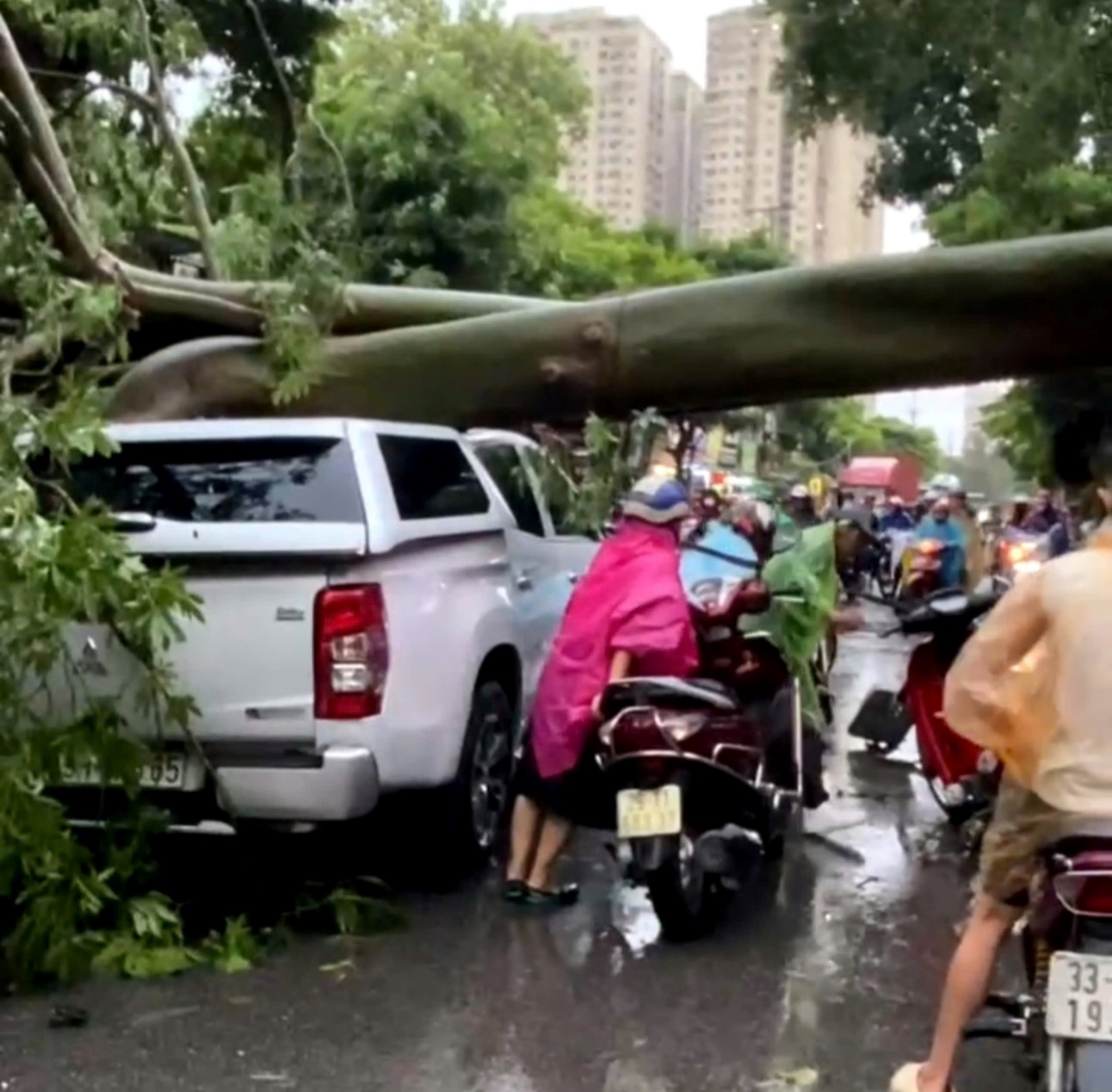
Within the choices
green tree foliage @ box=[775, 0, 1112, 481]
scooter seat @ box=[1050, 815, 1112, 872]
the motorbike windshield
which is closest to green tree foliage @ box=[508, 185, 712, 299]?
green tree foliage @ box=[775, 0, 1112, 481]

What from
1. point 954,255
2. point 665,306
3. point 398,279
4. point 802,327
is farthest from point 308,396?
point 398,279

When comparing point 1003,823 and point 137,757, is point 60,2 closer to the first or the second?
point 137,757

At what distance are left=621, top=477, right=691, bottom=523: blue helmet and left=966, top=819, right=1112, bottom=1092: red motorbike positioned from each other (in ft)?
9.28

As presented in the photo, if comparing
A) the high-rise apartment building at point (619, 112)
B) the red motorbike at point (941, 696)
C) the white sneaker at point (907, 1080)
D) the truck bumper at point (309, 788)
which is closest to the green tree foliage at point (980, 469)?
the high-rise apartment building at point (619, 112)

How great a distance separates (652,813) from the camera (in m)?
6.20

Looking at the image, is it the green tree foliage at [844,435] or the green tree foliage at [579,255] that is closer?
the green tree foliage at [579,255]

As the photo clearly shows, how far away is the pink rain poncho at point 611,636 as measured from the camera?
6754 mm

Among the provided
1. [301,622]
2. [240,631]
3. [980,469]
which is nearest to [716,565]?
[301,622]

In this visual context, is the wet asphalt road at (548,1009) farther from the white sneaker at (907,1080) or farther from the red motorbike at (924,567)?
the red motorbike at (924,567)

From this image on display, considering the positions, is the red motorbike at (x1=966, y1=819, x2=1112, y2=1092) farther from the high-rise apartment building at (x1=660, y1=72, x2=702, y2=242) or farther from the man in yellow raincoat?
the high-rise apartment building at (x1=660, y1=72, x2=702, y2=242)

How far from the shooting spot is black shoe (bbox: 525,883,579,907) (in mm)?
6977

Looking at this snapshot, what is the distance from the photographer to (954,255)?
6.27 meters

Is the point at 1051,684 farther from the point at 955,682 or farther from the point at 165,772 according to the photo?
the point at 165,772

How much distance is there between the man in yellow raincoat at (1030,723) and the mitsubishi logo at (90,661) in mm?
3126
